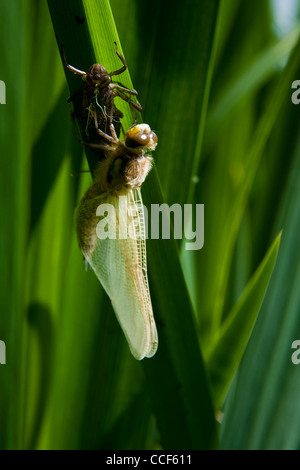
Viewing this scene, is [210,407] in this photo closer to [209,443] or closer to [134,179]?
[209,443]

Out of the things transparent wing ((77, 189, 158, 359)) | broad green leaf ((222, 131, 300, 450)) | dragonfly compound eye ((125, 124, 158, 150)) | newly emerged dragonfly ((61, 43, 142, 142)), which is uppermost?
newly emerged dragonfly ((61, 43, 142, 142))

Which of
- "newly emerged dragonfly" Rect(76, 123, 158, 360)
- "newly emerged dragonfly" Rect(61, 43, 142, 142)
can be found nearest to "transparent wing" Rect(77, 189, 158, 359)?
"newly emerged dragonfly" Rect(76, 123, 158, 360)

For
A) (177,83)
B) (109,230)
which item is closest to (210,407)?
(109,230)

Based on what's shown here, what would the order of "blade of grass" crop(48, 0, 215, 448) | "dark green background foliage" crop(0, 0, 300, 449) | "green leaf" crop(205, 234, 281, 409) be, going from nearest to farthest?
1. "blade of grass" crop(48, 0, 215, 448)
2. "dark green background foliage" crop(0, 0, 300, 449)
3. "green leaf" crop(205, 234, 281, 409)

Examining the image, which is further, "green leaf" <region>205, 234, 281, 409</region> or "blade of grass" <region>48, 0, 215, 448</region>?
"green leaf" <region>205, 234, 281, 409</region>

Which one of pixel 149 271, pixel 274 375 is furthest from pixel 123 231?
pixel 274 375

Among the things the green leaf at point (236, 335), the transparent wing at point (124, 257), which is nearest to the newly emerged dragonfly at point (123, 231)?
the transparent wing at point (124, 257)

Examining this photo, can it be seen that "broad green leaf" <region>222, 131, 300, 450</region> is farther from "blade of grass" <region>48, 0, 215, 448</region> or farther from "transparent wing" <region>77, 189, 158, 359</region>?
"transparent wing" <region>77, 189, 158, 359</region>
